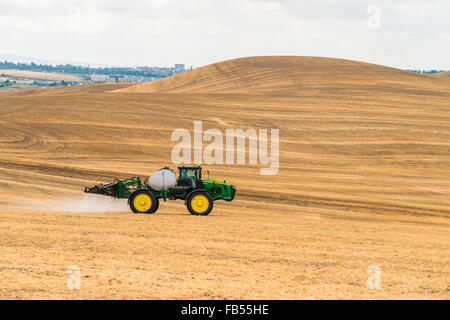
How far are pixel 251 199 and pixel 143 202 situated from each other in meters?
9.12

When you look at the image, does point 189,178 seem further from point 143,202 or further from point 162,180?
point 143,202

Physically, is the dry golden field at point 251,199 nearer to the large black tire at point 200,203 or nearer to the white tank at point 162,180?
the large black tire at point 200,203

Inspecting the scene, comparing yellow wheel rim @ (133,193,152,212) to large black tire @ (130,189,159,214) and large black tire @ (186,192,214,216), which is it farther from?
large black tire @ (186,192,214,216)

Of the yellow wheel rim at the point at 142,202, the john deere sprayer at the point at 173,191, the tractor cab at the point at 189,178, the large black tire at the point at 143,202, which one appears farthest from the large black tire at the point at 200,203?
the yellow wheel rim at the point at 142,202

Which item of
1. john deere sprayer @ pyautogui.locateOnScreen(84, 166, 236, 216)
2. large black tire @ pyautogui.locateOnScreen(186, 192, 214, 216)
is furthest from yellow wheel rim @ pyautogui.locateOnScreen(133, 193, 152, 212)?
large black tire @ pyautogui.locateOnScreen(186, 192, 214, 216)

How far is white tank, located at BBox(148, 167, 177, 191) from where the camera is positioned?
18.9 metres

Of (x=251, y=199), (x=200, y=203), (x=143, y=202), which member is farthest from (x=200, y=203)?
(x=251, y=199)

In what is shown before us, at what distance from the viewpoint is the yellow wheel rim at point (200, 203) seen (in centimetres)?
1906

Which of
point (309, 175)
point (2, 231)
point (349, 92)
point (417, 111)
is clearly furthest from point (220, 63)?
point (2, 231)

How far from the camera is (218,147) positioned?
40312mm

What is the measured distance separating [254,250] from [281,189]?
53.8 feet

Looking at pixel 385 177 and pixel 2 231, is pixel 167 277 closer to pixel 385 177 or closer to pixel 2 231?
pixel 2 231

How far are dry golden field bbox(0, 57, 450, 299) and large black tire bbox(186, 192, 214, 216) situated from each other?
885 mm

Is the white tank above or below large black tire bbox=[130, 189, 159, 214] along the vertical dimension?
above
